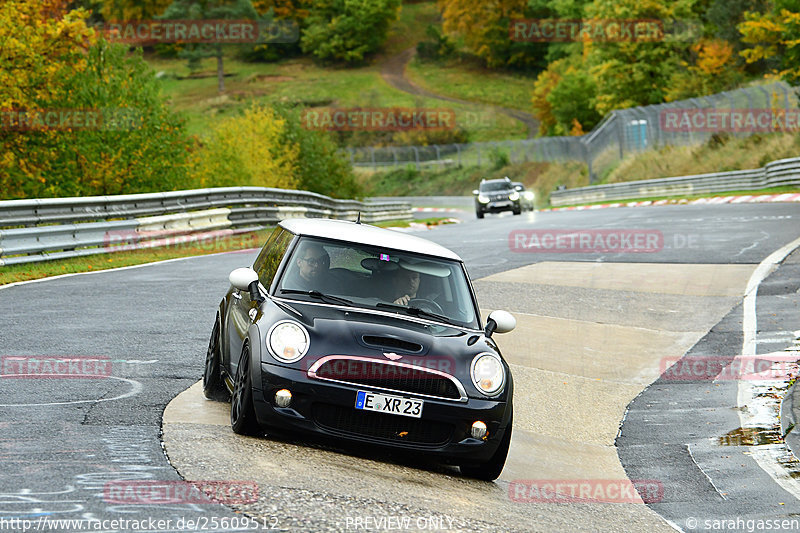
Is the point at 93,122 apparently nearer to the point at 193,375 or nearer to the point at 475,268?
the point at 475,268

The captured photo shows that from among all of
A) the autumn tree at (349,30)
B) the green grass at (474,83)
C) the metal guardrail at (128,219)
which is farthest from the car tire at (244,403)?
the autumn tree at (349,30)

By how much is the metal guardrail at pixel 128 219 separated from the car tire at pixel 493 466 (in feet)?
37.9

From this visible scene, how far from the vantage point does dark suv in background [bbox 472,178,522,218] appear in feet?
145

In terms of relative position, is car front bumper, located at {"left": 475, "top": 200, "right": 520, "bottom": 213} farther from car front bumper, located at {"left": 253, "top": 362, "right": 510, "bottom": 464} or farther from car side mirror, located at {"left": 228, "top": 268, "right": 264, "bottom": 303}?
car front bumper, located at {"left": 253, "top": 362, "right": 510, "bottom": 464}

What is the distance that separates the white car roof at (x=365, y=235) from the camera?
7996 mm

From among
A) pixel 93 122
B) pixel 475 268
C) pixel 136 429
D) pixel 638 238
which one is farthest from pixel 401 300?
pixel 93 122

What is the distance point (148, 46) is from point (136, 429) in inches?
6127

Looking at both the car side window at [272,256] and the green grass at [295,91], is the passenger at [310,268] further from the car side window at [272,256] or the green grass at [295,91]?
the green grass at [295,91]

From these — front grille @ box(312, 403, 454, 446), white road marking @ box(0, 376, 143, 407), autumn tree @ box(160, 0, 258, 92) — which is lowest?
white road marking @ box(0, 376, 143, 407)

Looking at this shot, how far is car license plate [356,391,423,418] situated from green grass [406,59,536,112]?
114 metres

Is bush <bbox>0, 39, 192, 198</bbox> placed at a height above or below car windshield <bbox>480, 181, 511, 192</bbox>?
above

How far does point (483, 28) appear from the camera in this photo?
131375 millimetres

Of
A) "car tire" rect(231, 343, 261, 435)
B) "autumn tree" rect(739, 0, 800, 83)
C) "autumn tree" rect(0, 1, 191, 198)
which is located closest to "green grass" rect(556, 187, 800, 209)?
"autumn tree" rect(739, 0, 800, 83)

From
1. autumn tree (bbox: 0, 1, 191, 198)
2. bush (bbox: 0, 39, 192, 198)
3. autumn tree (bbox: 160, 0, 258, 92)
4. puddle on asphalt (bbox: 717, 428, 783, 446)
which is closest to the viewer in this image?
puddle on asphalt (bbox: 717, 428, 783, 446)
